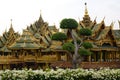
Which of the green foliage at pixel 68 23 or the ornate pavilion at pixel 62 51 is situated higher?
the green foliage at pixel 68 23

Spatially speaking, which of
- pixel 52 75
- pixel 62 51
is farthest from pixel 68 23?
pixel 52 75

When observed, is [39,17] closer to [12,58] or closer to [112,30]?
[12,58]

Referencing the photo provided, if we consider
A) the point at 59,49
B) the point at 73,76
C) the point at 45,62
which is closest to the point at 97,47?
the point at 59,49

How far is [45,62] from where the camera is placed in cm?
4197

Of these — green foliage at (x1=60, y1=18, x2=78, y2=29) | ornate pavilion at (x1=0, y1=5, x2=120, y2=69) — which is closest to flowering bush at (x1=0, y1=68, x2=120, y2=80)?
green foliage at (x1=60, y1=18, x2=78, y2=29)

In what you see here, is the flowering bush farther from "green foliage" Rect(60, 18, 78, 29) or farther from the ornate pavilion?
the ornate pavilion

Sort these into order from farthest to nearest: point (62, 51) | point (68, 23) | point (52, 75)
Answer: point (62, 51), point (68, 23), point (52, 75)

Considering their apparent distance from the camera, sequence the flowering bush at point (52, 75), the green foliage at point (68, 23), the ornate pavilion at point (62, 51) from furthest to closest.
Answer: the ornate pavilion at point (62, 51), the green foliage at point (68, 23), the flowering bush at point (52, 75)

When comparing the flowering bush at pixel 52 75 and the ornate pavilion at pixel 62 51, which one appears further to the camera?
the ornate pavilion at pixel 62 51

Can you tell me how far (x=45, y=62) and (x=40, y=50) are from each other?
2.66 metres

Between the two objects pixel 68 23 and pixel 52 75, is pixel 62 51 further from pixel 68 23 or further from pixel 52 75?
pixel 52 75

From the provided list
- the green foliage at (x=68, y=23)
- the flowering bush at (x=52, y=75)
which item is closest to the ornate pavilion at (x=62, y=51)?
the green foliage at (x=68, y=23)

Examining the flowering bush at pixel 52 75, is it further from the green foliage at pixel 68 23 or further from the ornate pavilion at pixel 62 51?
the ornate pavilion at pixel 62 51

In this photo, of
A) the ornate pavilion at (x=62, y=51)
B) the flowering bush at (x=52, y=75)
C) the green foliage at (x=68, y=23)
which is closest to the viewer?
the flowering bush at (x=52, y=75)
